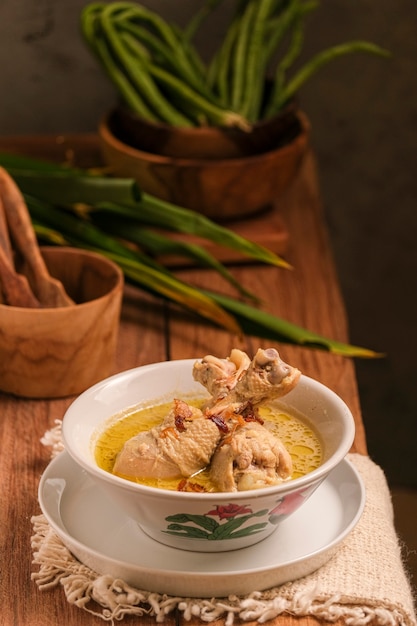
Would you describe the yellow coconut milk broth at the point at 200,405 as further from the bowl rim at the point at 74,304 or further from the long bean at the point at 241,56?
the long bean at the point at 241,56

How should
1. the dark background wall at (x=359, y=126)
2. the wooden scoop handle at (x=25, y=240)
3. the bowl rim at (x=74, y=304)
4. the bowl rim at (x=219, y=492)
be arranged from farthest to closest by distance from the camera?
the dark background wall at (x=359, y=126) < the wooden scoop handle at (x=25, y=240) < the bowl rim at (x=74, y=304) < the bowl rim at (x=219, y=492)

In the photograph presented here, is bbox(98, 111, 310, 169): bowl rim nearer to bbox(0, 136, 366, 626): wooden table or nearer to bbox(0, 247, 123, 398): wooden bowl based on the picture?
bbox(0, 136, 366, 626): wooden table

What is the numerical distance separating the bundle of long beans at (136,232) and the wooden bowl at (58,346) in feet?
0.55

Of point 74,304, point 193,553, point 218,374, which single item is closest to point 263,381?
point 218,374

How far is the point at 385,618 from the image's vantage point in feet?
2.98

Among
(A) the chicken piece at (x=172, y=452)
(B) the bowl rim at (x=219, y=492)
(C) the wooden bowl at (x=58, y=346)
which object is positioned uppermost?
(B) the bowl rim at (x=219, y=492)

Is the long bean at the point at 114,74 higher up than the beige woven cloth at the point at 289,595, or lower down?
lower down

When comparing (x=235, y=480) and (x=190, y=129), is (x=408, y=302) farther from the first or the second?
(x=235, y=480)

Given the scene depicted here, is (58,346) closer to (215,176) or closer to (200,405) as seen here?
(200,405)

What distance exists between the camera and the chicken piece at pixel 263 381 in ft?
3.18

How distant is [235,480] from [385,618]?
0.18 m

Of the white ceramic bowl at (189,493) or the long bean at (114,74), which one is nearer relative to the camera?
the white ceramic bowl at (189,493)

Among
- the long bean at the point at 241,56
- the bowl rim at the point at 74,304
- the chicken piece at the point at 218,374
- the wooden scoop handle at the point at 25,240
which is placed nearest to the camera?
the chicken piece at the point at 218,374

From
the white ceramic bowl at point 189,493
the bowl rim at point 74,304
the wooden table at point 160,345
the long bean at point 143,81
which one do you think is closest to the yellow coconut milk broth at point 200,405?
the white ceramic bowl at point 189,493
